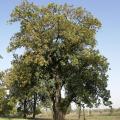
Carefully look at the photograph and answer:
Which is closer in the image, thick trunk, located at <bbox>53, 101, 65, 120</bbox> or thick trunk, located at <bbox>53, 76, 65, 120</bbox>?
thick trunk, located at <bbox>53, 76, 65, 120</bbox>

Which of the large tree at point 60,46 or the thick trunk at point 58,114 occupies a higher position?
the large tree at point 60,46

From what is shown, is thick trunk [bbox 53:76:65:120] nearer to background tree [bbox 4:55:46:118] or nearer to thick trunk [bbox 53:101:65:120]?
thick trunk [bbox 53:101:65:120]

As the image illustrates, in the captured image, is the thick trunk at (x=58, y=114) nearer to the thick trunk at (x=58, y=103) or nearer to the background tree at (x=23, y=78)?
the thick trunk at (x=58, y=103)

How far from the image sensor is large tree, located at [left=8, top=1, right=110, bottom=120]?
55.5 metres

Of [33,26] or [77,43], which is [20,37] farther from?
[77,43]

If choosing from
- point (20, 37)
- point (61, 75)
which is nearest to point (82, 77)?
point (61, 75)

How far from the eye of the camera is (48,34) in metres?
55.1

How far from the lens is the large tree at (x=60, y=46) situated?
55531mm

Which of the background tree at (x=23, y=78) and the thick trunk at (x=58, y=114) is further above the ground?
the background tree at (x=23, y=78)

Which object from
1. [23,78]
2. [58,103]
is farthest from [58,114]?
[23,78]

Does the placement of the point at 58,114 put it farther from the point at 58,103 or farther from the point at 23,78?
the point at 23,78

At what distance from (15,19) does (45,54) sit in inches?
279

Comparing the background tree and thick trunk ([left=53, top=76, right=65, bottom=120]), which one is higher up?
the background tree

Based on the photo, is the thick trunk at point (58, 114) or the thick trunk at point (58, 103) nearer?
the thick trunk at point (58, 103)
